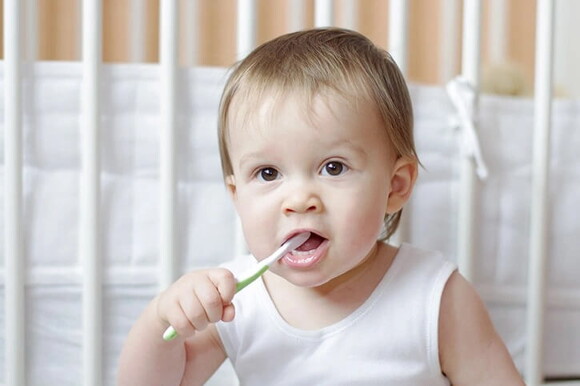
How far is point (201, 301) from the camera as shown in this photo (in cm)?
80

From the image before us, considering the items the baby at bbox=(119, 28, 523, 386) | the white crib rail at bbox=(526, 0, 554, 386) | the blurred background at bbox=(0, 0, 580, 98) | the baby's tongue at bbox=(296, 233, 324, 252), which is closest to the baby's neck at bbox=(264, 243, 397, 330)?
the baby at bbox=(119, 28, 523, 386)

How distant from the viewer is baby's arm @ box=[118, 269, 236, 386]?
80 cm

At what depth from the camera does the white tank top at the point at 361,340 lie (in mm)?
901

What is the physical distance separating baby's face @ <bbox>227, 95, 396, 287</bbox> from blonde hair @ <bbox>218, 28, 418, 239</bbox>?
13mm

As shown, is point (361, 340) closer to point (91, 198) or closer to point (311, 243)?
point (311, 243)

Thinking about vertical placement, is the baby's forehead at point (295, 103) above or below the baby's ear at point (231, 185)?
above

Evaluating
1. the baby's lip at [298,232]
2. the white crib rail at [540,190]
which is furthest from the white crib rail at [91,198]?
the white crib rail at [540,190]

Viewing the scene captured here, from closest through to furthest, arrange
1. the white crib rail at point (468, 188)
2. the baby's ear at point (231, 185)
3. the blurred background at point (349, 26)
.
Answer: the baby's ear at point (231, 185)
the white crib rail at point (468, 188)
the blurred background at point (349, 26)

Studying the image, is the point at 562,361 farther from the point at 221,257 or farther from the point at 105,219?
the point at 105,219

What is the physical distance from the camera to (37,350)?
0.99 metres

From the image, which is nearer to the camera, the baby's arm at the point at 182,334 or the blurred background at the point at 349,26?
the baby's arm at the point at 182,334

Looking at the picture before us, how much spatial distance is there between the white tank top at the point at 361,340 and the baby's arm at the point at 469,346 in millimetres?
14

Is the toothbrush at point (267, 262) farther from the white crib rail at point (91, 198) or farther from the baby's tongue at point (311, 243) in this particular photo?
the white crib rail at point (91, 198)

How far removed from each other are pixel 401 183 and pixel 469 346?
0.61ft
